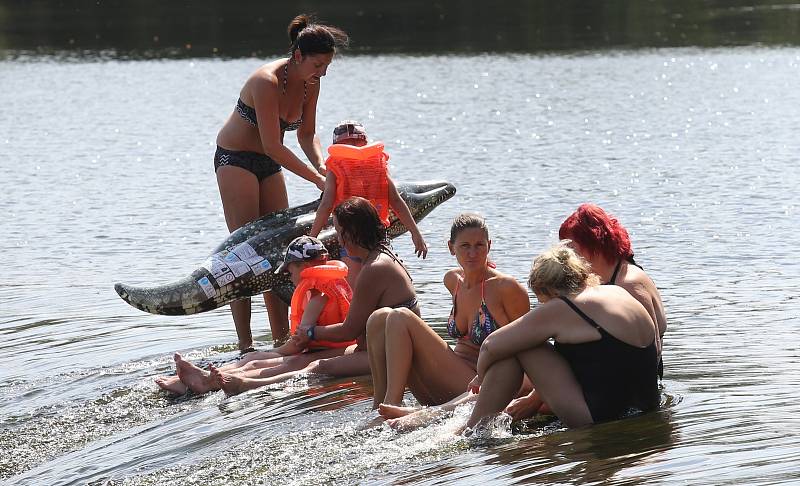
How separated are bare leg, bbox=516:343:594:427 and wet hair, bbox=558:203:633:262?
1.73ft

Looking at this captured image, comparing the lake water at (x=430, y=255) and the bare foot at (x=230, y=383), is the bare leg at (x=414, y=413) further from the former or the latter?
the bare foot at (x=230, y=383)

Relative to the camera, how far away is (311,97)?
8656 mm

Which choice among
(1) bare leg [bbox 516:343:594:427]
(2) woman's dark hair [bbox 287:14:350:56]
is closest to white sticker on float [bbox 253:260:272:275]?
(2) woman's dark hair [bbox 287:14:350:56]

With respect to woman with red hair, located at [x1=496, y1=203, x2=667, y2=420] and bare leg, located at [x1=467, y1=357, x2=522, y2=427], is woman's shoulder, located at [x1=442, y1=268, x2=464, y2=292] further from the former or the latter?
bare leg, located at [x1=467, y1=357, x2=522, y2=427]

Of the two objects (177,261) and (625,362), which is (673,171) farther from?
(625,362)

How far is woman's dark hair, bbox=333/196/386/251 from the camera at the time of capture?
278 inches

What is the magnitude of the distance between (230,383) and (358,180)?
4.87 feet

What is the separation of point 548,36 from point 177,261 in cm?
2616

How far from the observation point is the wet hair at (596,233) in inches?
235

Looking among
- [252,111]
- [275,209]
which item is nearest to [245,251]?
[275,209]

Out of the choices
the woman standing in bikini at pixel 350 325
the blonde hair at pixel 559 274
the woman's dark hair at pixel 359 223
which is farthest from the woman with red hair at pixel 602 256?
the woman's dark hair at pixel 359 223

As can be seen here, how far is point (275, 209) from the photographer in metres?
8.86

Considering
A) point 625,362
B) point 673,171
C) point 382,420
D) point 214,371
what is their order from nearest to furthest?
point 625,362, point 382,420, point 214,371, point 673,171

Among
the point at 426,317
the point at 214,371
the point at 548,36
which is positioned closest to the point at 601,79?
the point at 548,36
